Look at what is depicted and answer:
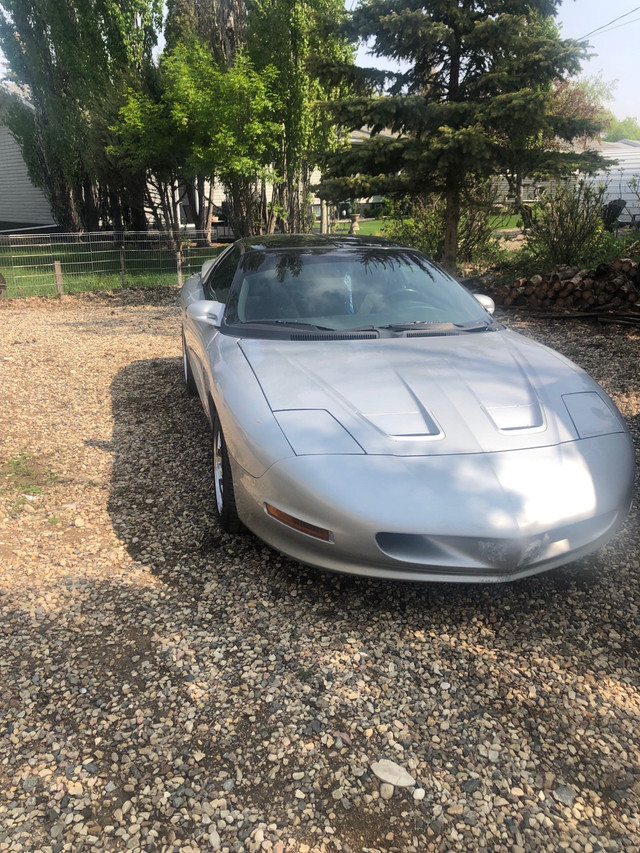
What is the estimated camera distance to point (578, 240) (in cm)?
1001

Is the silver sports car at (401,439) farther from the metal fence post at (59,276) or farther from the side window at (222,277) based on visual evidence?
the metal fence post at (59,276)

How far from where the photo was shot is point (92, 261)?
11844 millimetres

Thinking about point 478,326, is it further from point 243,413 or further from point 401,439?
point 243,413

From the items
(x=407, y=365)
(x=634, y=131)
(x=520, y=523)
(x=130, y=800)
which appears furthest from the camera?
(x=634, y=131)

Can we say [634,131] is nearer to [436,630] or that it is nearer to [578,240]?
[578,240]

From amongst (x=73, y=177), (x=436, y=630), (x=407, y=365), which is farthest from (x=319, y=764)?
(x=73, y=177)

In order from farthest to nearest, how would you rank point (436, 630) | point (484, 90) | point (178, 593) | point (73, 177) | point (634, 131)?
point (634, 131) → point (73, 177) → point (484, 90) → point (178, 593) → point (436, 630)


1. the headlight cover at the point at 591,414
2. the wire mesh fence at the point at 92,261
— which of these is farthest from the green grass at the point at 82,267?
the headlight cover at the point at 591,414

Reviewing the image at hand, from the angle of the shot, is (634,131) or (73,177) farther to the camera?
(634,131)

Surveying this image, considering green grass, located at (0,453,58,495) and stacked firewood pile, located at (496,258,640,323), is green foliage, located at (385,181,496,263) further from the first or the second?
green grass, located at (0,453,58,495)

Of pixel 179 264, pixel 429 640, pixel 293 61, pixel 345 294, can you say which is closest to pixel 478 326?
pixel 345 294

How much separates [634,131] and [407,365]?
5088 inches

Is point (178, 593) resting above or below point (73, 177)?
below

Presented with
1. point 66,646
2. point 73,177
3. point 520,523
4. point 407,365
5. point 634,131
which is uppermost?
point 634,131
